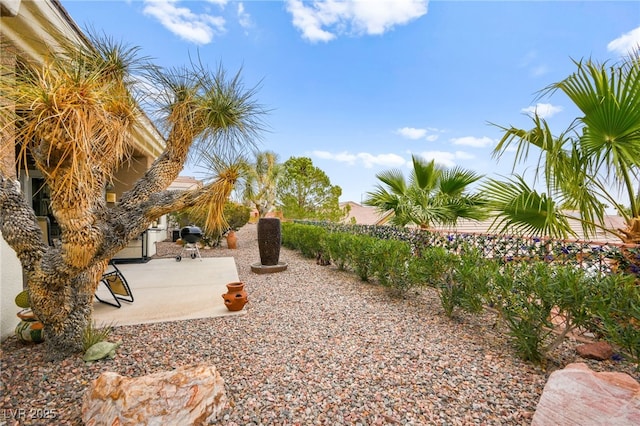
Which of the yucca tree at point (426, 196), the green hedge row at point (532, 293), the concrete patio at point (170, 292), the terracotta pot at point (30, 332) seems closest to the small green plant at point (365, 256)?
the green hedge row at point (532, 293)

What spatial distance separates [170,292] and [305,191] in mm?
12906

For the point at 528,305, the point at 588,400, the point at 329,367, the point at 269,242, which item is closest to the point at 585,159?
the point at 528,305

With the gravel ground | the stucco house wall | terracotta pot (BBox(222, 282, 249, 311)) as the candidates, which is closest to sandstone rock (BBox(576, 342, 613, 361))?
the gravel ground

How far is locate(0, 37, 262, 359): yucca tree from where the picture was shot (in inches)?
65.1

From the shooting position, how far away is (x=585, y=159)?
A: 3193mm

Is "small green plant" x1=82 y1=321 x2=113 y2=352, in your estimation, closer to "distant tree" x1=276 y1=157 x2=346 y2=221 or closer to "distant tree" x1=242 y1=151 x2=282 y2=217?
"distant tree" x1=242 y1=151 x2=282 y2=217

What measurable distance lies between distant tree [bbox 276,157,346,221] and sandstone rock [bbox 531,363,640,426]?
49.7 feet

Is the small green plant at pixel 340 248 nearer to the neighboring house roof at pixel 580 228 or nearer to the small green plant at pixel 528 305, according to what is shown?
the neighboring house roof at pixel 580 228

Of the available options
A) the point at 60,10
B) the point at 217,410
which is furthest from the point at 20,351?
the point at 60,10

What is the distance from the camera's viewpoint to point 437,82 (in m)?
9.63

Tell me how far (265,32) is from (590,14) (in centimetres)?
619

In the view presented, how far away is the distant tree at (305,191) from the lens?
56.0ft

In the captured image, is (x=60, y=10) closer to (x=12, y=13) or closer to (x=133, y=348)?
(x=12, y=13)

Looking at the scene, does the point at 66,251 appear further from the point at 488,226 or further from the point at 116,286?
the point at 488,226
